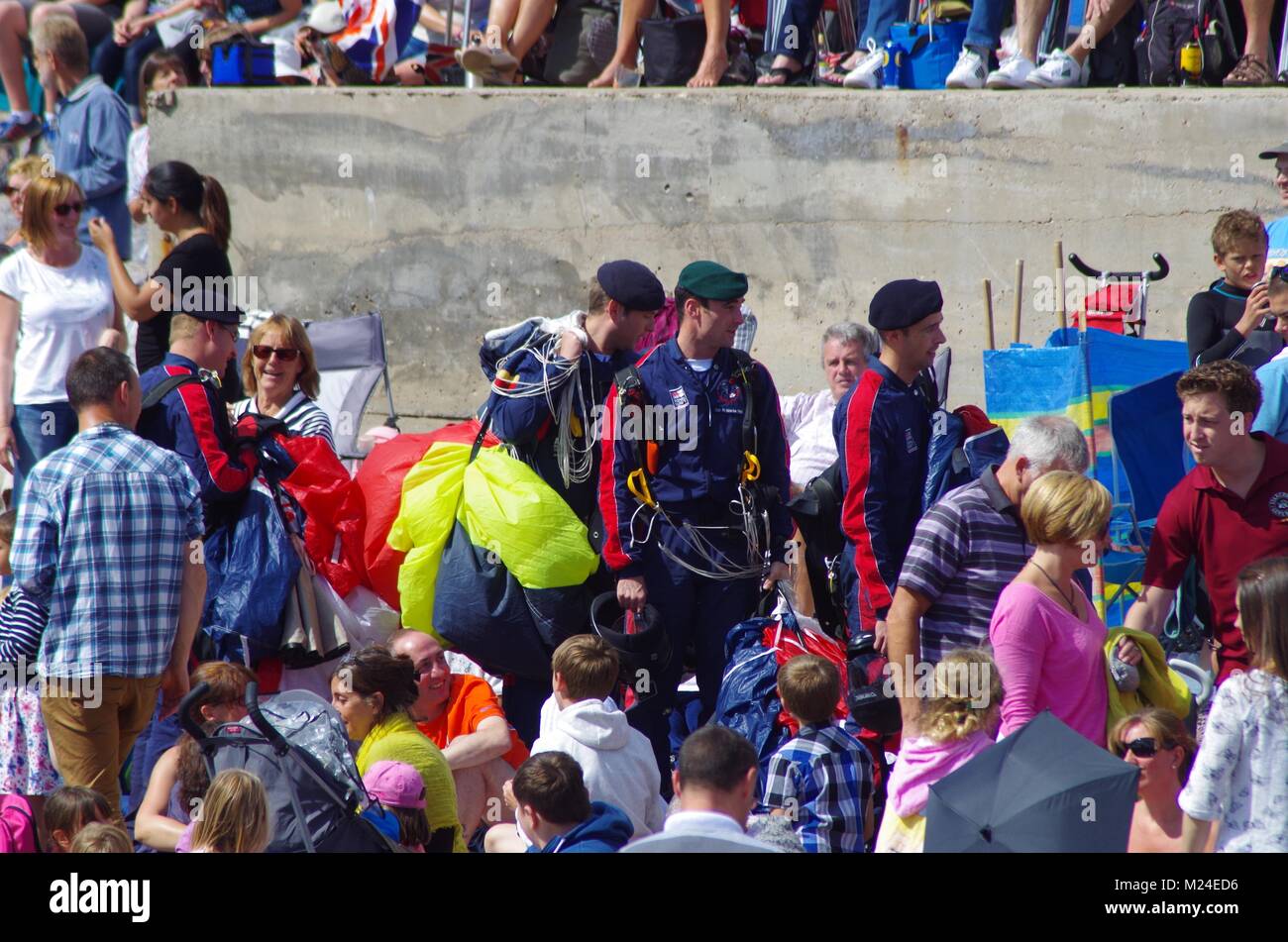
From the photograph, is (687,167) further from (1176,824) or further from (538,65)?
(1176,824)

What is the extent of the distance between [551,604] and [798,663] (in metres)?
1.42

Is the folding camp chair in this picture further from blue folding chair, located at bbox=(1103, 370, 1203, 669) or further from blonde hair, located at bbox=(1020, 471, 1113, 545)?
blonde hair, located at bbox=(1020, 471, 1113, 545)

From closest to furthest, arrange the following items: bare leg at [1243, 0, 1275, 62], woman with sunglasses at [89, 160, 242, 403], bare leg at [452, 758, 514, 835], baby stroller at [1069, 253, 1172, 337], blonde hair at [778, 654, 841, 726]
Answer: blonde hair at [778, 654, 841, 726] < bare leg at [452, 758, 514, 835] < woman with sunglasses at [89, 160, 242, 403] < baby stroller at [1069, 253, 1172, 337] < bare leg at [1243, 0, 1275, 62]

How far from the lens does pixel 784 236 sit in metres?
9.03

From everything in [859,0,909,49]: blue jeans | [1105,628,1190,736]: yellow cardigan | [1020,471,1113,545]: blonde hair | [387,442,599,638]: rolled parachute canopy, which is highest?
[859,0,909,49]: blue jeans

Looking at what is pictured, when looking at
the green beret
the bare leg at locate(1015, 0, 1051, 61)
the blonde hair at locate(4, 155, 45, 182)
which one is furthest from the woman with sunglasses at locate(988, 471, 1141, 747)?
the blonde hair at locate(4, 155, 45, 182)

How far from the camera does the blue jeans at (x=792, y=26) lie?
359 inches

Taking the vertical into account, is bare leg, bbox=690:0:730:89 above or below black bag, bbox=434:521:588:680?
Answer: above

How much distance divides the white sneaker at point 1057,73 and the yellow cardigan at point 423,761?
16.0 feet

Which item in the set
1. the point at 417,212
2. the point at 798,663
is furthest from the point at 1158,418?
the point at 417,212

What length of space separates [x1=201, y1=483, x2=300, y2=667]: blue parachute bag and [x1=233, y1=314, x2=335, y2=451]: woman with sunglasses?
485 mm

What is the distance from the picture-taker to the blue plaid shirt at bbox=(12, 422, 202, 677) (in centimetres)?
567

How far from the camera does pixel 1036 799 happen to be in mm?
3957

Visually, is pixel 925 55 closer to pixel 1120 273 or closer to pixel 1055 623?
pixel 1120 273
